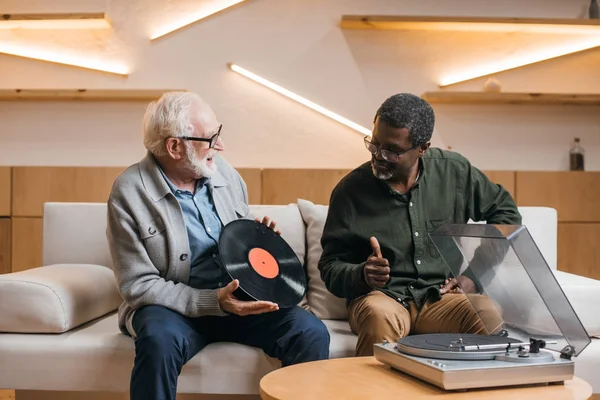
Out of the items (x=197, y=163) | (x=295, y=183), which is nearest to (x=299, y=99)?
(x=295, y=183)

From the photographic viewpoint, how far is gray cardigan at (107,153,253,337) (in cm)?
223

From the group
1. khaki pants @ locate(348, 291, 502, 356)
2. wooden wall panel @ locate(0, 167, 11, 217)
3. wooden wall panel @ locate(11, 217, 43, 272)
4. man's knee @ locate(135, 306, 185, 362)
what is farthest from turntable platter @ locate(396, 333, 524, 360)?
wooden wall panel @ locate(0, 167, 11, 217)

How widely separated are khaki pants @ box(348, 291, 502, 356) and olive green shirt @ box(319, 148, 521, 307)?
0.04 m

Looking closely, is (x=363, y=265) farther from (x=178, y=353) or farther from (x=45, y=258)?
(x=45, y=258)

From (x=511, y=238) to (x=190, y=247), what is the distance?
1179 mm

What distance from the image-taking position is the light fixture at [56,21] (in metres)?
4.79

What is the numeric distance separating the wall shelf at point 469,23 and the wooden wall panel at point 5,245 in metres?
2.51

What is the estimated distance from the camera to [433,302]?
96.1 inches

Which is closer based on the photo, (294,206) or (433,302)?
(433,302)

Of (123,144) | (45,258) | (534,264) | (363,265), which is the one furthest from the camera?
(123,144)

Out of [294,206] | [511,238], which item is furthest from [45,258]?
[511,238]

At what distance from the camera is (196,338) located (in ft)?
7.34

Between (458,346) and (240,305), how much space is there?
77cm

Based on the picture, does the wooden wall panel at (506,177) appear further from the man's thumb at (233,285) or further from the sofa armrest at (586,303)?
the man's thumb at (233,285)
